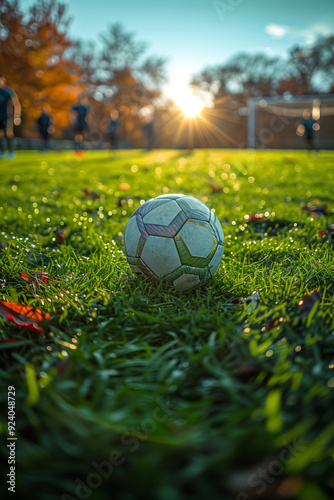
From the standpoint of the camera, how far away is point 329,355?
1646 millimetres

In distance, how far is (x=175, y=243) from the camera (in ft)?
7.36

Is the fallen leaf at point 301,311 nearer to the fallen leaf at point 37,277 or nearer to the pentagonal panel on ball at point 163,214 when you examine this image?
the pentagonal panel on ball at point 163,214

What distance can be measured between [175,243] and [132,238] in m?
0.32

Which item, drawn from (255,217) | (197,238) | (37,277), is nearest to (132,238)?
(197,238)

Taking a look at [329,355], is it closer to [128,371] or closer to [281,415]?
[281,415]

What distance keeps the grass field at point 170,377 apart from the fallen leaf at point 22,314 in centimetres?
5

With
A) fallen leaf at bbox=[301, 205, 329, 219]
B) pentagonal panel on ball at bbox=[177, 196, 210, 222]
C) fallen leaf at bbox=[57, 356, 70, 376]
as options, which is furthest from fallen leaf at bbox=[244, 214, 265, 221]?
fallen leaf at bbox=[57, 356, 70, 376]

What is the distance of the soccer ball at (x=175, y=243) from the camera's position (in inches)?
88.6

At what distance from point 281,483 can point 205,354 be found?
0.67m

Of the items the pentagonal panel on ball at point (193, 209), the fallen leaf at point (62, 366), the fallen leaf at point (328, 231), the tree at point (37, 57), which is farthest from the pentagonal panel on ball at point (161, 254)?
the tree at point (37, 57)

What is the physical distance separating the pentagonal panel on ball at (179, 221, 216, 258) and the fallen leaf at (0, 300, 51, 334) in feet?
3.06

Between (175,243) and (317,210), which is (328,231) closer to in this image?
(317,210)

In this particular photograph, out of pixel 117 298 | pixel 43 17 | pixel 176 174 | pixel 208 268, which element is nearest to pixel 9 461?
pixel 117 298

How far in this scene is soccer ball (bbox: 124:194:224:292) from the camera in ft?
7.38
